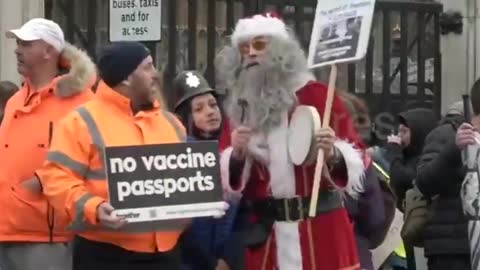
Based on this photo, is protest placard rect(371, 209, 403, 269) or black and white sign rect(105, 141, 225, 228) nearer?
black and white sign rect(105, 141, 225, 228)

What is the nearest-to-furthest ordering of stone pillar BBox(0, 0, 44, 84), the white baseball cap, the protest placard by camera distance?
the white baseball cap
the protest placard
stone pillar BBox(0, 0, 44, 84)

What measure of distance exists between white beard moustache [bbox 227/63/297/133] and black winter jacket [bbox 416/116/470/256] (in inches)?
59.4

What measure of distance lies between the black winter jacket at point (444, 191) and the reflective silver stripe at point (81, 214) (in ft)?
8.00

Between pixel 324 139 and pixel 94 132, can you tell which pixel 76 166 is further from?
pixel 324 139

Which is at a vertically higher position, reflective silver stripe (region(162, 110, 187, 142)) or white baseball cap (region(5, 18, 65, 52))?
white baseball cap (region(5, 18, 65, 52))

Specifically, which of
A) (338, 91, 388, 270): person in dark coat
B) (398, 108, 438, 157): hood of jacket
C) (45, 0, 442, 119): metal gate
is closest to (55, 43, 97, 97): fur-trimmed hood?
(338, 91, 388, 270): person in dark coat

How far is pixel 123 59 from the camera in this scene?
567 centimetres

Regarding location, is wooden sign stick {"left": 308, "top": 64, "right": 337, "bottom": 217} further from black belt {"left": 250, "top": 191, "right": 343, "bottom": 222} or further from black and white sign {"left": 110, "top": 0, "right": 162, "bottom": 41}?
black and white sign {"left": 110, "top": 0, "right": 162, "bottom": 41}

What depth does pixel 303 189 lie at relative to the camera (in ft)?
19.6

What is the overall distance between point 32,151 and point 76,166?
0.92 metres

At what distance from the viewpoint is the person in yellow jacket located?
17.9 feet

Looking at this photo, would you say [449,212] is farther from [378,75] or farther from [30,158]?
[378,75]

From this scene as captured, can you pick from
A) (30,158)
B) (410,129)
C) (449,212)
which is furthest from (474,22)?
(30,158)

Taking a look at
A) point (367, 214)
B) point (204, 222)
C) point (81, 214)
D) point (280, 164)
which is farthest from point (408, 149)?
point (81, 214)
